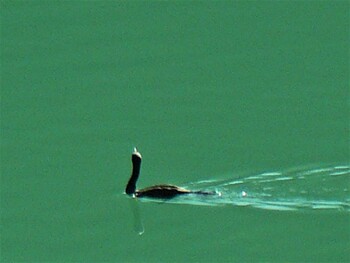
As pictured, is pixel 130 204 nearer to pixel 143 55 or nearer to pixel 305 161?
pixel 305 161

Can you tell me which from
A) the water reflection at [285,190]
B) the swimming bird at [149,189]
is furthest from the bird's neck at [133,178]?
the water reflection at [285,190]

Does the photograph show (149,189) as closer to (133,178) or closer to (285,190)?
(133,178)

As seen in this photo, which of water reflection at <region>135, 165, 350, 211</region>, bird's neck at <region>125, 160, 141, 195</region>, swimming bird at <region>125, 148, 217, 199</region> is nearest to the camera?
water reflection at <region>135, 165, 350, 211</region>

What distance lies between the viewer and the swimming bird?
38.2 ft

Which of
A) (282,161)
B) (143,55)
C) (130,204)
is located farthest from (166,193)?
(143,55)

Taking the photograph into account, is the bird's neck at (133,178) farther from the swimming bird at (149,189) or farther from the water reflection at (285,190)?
the water reflection at (285,190)

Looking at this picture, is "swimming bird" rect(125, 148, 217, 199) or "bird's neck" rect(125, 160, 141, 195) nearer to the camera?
"swimming bird" rect(125, 148, 217, 199)

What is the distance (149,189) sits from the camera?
11.8 m

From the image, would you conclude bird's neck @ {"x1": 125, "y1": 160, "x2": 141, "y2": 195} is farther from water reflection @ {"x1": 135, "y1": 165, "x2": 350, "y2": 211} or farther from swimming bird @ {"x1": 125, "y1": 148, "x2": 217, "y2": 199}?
water reflection @ {"x1": 135, "y1": 165, "x2": 350, "y2": 211}

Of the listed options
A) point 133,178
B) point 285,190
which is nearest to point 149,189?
point 133,178

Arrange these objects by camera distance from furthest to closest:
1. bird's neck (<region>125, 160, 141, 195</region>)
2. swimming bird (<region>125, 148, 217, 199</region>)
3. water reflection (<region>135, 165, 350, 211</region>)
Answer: bird's neck (<region>125, 160, 141, 195</region>) < swimming bird (<region>125, 148, 217, 199</region>) < water reflection (<region>135, 165, 350, 211</region>)

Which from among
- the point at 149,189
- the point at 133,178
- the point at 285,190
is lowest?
the point at 285,190

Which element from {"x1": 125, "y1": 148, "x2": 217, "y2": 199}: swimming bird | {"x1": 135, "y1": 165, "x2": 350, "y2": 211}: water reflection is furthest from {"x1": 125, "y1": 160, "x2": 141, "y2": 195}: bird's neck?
{"x1": 135, "y1": 165, "x2": 350, "y2": 211}: water reflection

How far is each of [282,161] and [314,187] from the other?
64 centimetres
